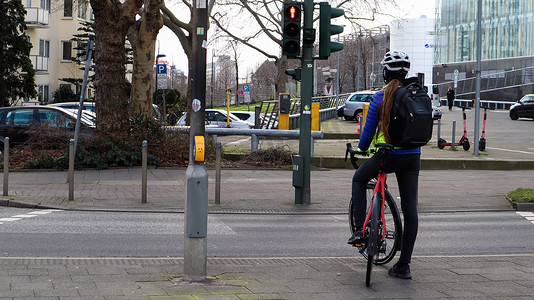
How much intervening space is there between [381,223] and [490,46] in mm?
68394

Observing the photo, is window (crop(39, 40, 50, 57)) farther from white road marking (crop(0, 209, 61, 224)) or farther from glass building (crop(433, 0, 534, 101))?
white road marking (crop(0, 209, 61, 224))

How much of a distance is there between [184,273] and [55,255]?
7.04ft

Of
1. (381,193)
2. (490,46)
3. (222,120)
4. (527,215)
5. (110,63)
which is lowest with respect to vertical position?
(527,215)

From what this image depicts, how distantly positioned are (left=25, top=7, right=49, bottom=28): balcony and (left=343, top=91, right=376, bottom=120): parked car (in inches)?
887

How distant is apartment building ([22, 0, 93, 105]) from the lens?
50.5 m

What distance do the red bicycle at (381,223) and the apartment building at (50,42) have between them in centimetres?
4587

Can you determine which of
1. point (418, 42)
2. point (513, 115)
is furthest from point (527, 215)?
point (418, 42)

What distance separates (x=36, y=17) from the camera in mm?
49719

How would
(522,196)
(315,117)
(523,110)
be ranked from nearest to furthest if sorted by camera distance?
1. (522,196)
2. (315,117)
3. (523,110)

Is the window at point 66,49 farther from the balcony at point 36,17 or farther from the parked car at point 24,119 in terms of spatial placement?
the parked car at point 24,119

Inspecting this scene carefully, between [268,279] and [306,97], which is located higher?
[306,97]

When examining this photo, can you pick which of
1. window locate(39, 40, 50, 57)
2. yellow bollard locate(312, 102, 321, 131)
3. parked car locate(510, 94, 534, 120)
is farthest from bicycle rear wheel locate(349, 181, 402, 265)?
window locate(39, 40, 50, 57)

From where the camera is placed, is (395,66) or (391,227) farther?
(391,227)

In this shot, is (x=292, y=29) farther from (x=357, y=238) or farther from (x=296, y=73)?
(x=357, y=238)
